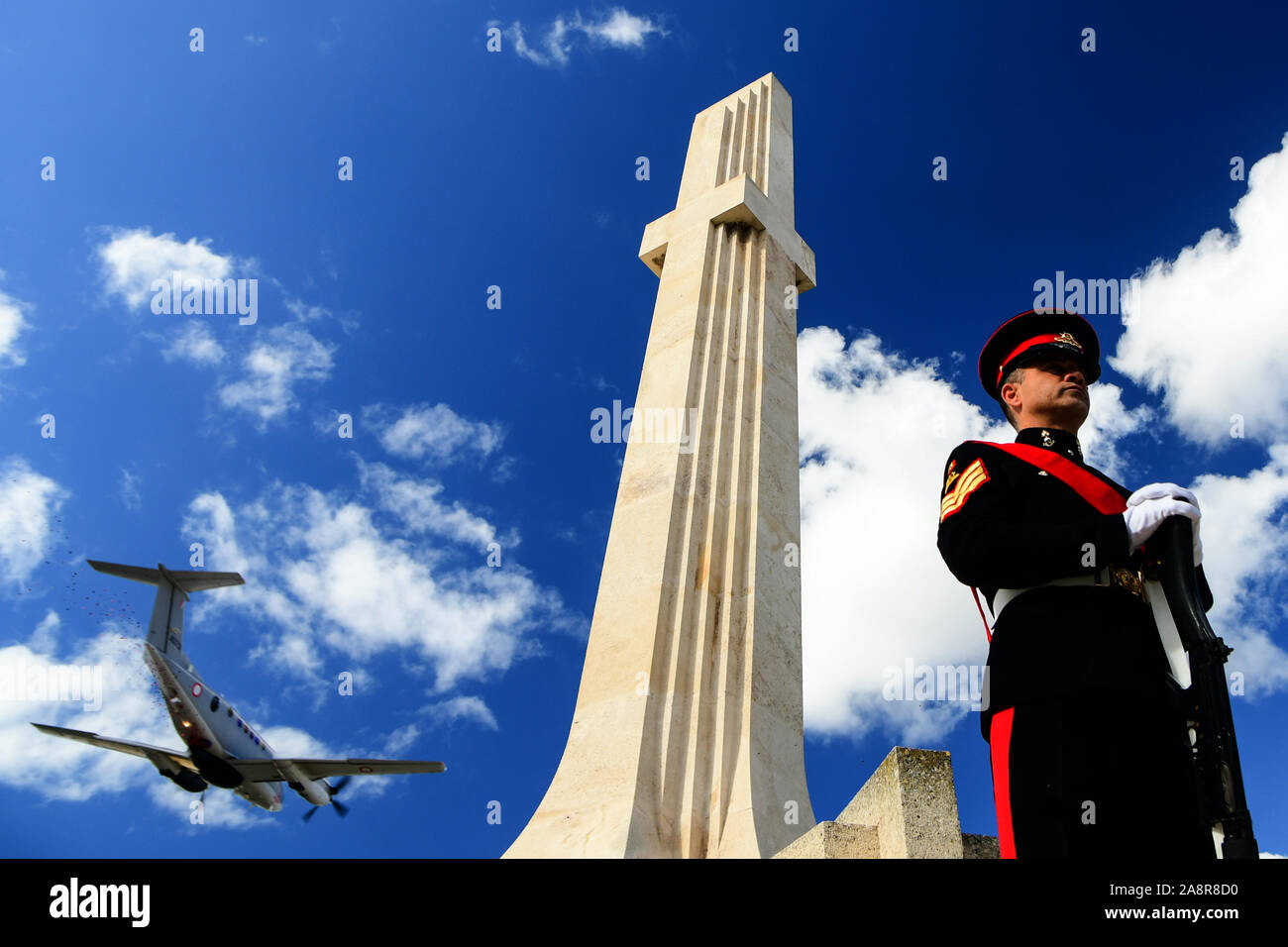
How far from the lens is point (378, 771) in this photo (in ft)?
111

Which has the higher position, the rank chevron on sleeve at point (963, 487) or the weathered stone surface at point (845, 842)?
the rank chevron on sleeve at point (963, 487)

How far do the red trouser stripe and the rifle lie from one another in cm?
66

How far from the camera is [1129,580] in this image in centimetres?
381

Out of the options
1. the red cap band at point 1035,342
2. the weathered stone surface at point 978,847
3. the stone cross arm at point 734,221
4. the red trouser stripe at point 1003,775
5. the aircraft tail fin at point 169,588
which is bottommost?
the weathered stone surface at point 978,847

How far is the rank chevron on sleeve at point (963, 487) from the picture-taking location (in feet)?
13.0

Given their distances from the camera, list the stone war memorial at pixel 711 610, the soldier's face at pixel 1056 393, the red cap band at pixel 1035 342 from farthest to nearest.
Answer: the stone war memorial at pixel 711 610 → the red cap band at pixel 1035 342 → the soldier's face at pixel 1056 393

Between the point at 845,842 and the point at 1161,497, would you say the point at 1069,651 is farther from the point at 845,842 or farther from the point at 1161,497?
the point at 845,842

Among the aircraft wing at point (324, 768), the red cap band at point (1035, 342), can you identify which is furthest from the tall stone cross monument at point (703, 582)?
the aircraft wing at point (324, 768)

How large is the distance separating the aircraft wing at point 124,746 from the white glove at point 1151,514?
122 ft

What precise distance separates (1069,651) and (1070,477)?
33.3 inches

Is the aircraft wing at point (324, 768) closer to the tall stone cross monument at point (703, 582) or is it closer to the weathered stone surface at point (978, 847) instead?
the tall stone cross monument at point (703, 582)

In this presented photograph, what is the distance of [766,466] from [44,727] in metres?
34.8
